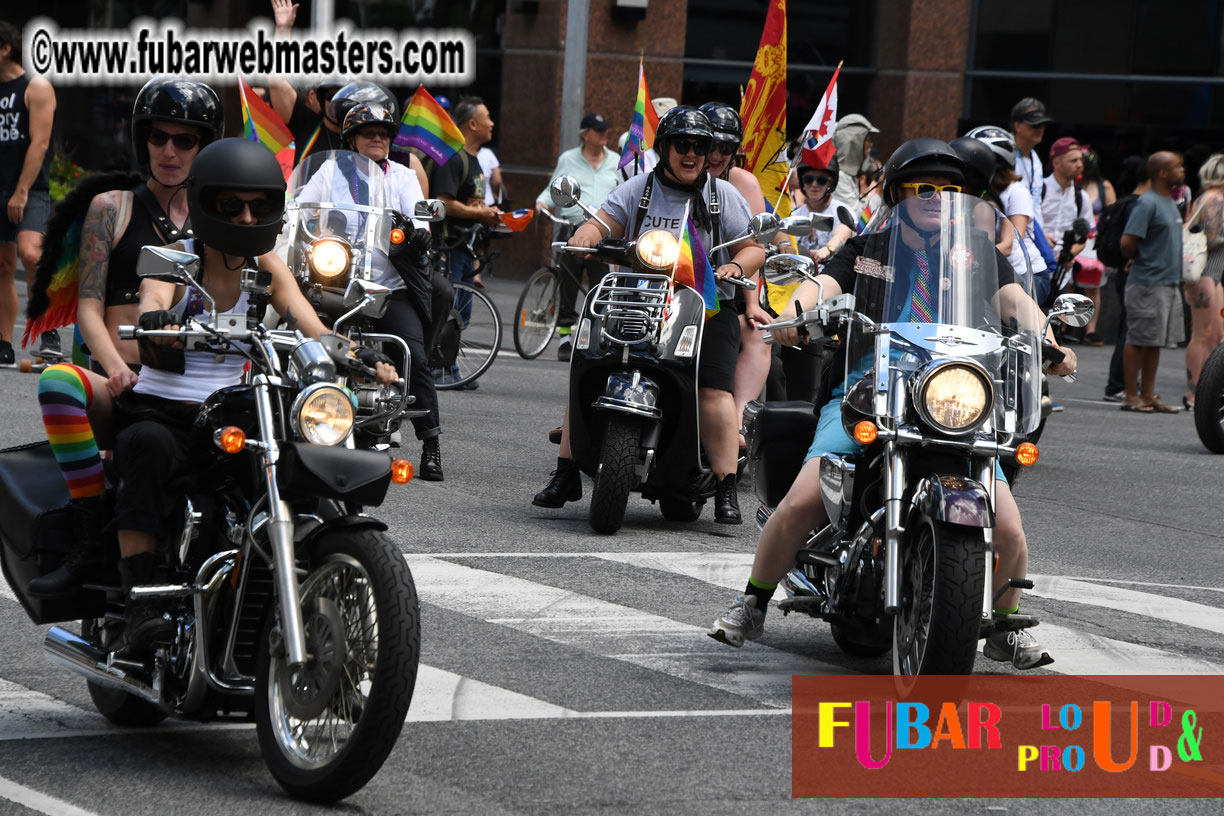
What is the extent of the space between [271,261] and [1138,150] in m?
20.8

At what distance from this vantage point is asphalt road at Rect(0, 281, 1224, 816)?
4.54 m

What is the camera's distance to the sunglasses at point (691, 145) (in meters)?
8.41

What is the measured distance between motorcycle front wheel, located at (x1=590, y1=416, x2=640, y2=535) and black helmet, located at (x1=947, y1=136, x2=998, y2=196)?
1928 mm

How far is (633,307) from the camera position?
827cm

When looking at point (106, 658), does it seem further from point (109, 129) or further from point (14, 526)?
point (109, 129)

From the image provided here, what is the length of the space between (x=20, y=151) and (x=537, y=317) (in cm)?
535

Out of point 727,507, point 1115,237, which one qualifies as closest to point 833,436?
point 727,507

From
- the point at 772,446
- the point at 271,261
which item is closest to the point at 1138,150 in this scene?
the point at 772,446

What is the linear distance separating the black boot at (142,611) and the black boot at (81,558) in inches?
5.5

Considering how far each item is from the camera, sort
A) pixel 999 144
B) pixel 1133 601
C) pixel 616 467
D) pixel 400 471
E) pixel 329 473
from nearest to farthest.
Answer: pixel 329 473
pixel 400 471
pixel 1133 601
pixel 616 467
pixel 999 144

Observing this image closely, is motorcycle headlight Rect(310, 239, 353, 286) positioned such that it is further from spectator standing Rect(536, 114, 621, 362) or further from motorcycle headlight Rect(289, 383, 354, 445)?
spectator standing Rect(536, 114, 621, 362)

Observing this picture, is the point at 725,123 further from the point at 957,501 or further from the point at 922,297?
the point at 957,501

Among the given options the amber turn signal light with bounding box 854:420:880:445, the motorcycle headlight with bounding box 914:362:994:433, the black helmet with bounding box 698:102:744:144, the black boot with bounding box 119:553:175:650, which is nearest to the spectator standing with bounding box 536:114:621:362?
the black helmet with bounding box 698:102:744:144

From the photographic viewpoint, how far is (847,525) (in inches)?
226
